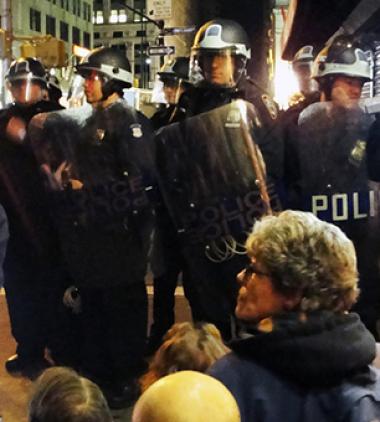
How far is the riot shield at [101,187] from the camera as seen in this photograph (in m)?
4.79

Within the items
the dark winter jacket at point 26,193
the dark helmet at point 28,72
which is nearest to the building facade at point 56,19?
the dark helmet at point 28,72

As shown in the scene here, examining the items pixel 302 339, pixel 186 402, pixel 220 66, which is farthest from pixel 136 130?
pixel 186 402

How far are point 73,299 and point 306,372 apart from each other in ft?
10.7

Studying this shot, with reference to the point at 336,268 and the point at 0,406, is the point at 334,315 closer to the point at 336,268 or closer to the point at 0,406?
the point at 336,268

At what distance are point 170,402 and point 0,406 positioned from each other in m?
3.53

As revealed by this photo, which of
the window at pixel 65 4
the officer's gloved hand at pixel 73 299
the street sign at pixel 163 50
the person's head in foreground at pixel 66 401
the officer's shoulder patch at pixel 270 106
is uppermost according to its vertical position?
the window at pixel 65 4

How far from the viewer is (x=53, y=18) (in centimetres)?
8225

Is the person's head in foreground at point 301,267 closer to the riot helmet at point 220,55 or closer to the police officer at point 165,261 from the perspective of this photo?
the riot helmet at point 220,55

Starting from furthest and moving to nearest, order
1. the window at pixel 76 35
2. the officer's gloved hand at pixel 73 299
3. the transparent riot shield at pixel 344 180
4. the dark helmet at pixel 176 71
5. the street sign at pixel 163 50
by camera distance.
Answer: the window at pixel 76 35
the street sign at pixel 163 50
the dark helmet at pixel 176 71
the officer's gloved hand at pixel 73 299
the transparent riot shield at pixel 344 180

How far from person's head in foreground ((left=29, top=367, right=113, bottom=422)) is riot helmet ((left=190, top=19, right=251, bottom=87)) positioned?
2.70 m

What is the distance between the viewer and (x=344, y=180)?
4738mm

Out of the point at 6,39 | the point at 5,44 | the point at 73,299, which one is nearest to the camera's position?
the point at 73,299

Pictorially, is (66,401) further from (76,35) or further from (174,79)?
(76,35)

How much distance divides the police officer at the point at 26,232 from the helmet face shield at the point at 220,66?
48.6 inches
